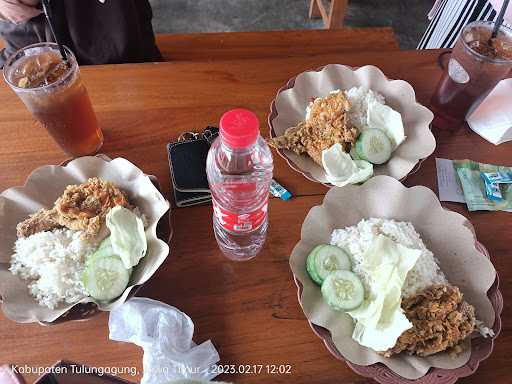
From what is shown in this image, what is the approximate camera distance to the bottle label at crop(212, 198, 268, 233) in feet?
3.09

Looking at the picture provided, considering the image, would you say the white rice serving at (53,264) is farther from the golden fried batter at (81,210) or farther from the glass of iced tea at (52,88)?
the glass of iced tea at (52,88)

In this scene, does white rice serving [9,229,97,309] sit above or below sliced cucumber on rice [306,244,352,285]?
below

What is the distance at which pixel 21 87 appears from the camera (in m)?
1.03

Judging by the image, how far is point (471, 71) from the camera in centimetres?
122

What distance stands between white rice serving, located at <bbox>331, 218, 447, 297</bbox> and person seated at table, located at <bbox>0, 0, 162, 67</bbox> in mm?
1299

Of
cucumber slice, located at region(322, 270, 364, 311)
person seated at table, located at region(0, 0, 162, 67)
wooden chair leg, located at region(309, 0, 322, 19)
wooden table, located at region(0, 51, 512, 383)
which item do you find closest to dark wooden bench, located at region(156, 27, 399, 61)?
person seated at table, located at region(0, 0, 162, 67)

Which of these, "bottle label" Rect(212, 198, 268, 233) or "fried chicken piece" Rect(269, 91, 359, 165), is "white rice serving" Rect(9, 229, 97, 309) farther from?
"fried chicken piece" Rect(269, 91, 359, 165)

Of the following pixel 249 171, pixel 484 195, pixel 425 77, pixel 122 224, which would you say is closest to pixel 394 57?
pixel 425 77

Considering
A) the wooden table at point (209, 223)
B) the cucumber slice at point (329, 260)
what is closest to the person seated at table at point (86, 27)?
the wooden table at point (209, 223)

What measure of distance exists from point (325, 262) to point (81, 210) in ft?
2.03

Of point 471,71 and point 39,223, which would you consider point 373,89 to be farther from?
point 39,223

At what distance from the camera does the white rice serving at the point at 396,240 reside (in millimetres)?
914

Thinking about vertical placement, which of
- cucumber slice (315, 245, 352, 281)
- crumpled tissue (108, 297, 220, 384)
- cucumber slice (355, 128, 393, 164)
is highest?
cucumber slice (355, 128, 393, 164)

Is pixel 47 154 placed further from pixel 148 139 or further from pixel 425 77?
pixel 425 77
